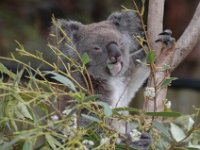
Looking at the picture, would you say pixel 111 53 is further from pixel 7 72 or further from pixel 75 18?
pixel 75 18

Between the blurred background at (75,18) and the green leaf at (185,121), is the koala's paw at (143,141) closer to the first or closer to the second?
the green leaf at (185,121)

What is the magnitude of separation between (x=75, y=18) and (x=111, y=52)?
3.02 m

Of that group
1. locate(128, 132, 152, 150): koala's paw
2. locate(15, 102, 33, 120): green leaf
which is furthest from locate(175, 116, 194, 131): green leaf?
locate(15, 102, 33, 120): green leaf

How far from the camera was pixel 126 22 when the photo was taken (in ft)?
8.98

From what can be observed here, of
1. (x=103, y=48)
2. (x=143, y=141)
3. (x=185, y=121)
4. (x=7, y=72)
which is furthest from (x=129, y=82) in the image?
(x=7, y=72)

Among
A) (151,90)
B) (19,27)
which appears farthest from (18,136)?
(19,27)

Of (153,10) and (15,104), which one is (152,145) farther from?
(153,10)

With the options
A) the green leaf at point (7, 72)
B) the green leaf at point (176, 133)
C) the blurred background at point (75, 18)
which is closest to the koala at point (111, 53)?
the green leaf at point (176, 133)

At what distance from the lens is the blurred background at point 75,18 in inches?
210

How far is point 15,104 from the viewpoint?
158 centimetres

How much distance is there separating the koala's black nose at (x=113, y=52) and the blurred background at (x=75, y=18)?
8.40ft

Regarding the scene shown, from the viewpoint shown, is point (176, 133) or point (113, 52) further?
point (113, 52)

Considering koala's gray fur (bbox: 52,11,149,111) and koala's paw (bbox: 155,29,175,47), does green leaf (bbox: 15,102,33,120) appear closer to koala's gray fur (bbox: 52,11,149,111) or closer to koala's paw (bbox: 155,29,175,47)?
koala's paw (bbox: 155,29,175,47)

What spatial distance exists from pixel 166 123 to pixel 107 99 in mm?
326
